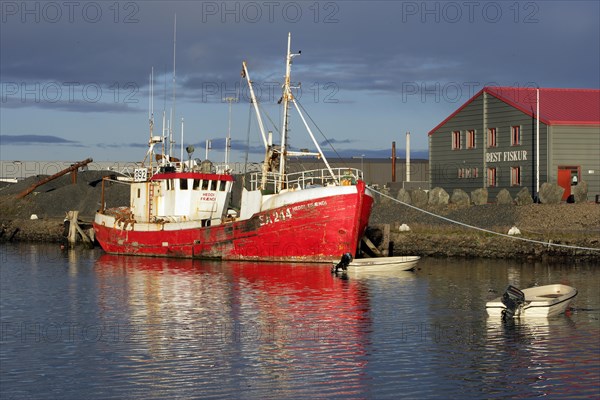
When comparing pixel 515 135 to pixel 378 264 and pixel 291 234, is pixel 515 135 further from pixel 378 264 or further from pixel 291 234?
pixel 378 264

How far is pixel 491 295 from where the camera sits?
34.8 meters

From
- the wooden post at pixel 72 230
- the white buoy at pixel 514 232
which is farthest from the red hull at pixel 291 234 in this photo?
the wooden post at pixel 72 230

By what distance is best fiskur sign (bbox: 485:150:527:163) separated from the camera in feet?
201

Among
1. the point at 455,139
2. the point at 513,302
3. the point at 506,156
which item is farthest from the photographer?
the point at 455,139

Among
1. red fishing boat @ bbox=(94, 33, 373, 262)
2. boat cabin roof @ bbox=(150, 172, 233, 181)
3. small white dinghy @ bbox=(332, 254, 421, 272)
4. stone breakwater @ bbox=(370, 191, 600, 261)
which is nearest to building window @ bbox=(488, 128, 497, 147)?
stone breakwater @ bbox=(370, 191, 600, 261)

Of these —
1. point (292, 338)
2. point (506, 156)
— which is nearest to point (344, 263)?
point (292, 338)

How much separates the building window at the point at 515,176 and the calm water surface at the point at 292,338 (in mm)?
18846

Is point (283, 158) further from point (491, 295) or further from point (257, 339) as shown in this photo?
point (257, 339)

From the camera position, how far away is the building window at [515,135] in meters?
61.8

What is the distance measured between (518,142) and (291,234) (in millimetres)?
22233

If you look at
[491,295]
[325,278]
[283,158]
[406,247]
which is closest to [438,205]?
[406,247]

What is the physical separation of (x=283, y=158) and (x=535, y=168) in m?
19.9

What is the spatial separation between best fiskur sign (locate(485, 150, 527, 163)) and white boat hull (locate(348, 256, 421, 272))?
20.9 meters

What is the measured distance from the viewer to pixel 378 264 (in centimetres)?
4266
